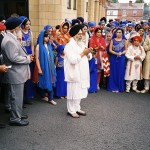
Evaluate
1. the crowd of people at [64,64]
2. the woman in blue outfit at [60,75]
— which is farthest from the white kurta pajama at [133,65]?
the woman in blue outfit at [60,75]

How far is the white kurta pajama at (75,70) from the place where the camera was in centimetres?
427

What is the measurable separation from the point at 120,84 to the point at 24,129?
3160 mm

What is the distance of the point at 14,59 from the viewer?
380 cm

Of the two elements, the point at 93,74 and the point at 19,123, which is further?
the point at 93,74

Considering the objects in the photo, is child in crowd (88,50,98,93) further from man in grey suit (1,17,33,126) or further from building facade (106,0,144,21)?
building facade (106,0,144,21)

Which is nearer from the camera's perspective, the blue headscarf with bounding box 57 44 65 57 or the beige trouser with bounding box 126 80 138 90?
the blue headscarf with bounding box 57 44 65 57

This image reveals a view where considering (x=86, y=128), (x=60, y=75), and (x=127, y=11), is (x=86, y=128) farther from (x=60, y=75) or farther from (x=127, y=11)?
(x=127, y=11)

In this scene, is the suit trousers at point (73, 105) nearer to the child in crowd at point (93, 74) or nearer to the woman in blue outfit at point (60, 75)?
the woman in blue outfit at point (60, 75)

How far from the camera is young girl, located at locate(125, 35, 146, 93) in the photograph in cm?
619

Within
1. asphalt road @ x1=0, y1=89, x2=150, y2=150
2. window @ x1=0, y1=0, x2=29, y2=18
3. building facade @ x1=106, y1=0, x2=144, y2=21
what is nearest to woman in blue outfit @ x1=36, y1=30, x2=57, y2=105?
asphalt road @ x1=0, y1=89, x2=150, y2=150

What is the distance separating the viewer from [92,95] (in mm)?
6102

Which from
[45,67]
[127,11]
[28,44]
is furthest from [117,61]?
[127,11]

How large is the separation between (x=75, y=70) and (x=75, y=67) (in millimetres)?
57

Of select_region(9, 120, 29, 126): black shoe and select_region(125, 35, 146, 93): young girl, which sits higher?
select_region(125, 35, 146, 93): young girl
